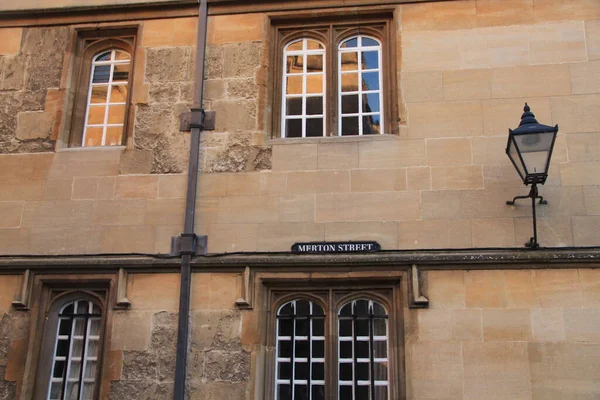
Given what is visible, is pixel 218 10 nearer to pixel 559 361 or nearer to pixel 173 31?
pixel 173 31

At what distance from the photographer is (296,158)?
820cm

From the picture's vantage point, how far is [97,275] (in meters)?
8.05

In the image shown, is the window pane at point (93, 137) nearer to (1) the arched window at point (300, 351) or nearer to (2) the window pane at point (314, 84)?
(2) the window pane at point (314, 84)

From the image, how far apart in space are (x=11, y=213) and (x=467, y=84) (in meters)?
5.86

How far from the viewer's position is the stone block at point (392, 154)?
7.98 meters

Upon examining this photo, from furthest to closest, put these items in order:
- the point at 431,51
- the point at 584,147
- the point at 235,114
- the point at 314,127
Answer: the point at 314,127
the point at 235,114
the point at 431,51
the point at 584,147

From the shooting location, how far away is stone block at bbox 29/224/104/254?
26.9 ft

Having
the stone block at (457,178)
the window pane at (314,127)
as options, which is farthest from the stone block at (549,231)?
the window pane at (314,127)

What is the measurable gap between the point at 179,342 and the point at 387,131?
3.53 metres

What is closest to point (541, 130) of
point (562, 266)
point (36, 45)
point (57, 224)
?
point (562, 266)

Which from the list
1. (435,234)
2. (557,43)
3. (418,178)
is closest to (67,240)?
(418,178)

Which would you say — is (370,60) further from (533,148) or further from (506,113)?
(533,148)

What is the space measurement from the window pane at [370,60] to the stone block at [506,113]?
60.8 inches

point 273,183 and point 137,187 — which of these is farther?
point 137,187
